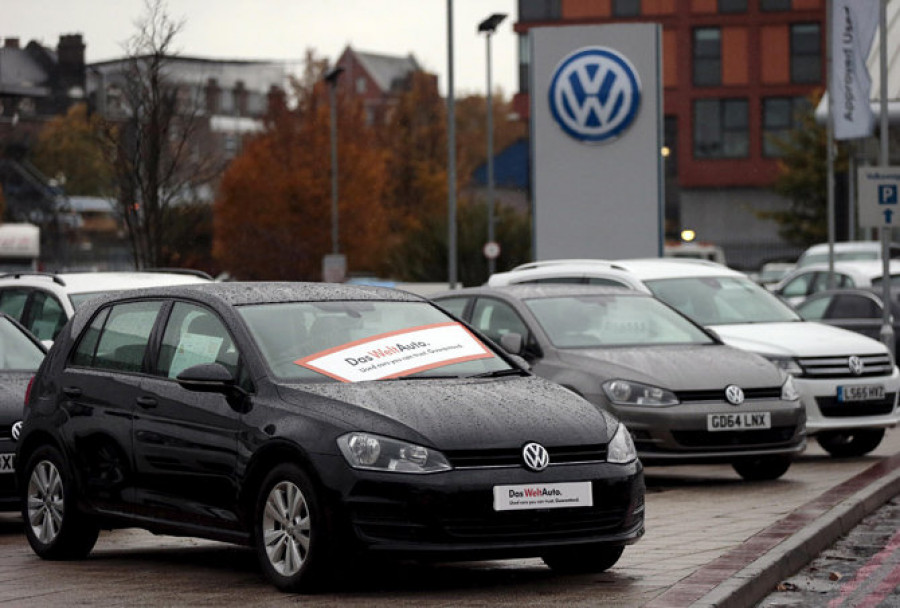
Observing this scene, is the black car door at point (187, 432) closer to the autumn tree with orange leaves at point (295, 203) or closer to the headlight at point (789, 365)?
the headlight at point (789, 365)

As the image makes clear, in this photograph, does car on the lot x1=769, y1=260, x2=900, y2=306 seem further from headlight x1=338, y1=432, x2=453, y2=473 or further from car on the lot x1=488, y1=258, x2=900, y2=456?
headlight x1=338, y1=432, x2=453, y2=473

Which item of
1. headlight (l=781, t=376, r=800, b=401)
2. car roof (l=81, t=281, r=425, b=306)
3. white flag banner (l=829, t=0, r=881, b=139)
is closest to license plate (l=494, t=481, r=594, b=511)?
car roof (l=81, t=281, r=425, b=306)

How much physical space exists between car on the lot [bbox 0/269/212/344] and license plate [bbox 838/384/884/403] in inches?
210

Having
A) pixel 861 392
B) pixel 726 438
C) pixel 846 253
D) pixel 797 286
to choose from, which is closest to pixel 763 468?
pixel 726 438

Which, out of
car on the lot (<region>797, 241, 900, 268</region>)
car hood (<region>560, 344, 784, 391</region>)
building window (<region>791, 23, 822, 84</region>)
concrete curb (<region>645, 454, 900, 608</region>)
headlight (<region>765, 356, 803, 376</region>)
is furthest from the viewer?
building window (<region>791, 23, 822, 84</region>)

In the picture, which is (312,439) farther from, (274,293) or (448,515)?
(274,293)

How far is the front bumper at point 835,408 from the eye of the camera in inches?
634

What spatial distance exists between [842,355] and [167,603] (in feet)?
30.6

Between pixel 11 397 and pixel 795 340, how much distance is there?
720 centimetres

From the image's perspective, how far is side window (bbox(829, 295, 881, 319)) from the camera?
24188 mm

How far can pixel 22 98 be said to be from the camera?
7931 centimetres

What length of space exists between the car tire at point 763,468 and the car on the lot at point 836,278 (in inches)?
556

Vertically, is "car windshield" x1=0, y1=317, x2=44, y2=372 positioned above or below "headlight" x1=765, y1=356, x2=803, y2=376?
above

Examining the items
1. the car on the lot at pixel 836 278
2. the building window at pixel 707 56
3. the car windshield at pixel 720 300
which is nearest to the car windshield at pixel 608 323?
the car windshield at pixel 720 300
